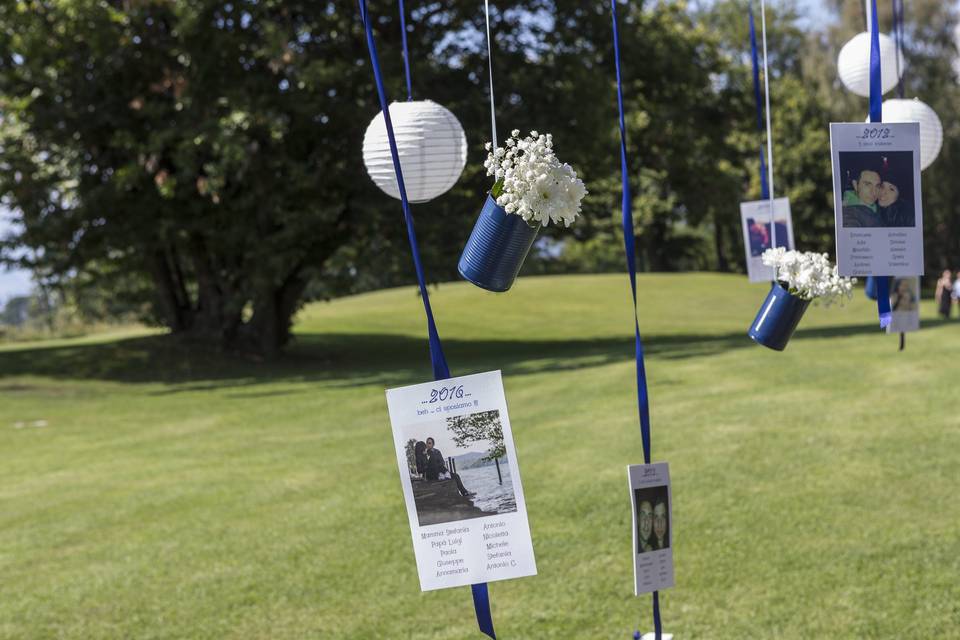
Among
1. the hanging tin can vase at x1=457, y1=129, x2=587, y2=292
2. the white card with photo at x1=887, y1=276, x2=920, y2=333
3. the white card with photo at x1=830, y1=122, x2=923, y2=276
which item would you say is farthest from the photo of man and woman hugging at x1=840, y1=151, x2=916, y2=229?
the white card with photo at x1=887, y1=276, x2=920, y2=333

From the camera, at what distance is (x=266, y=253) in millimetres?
16500

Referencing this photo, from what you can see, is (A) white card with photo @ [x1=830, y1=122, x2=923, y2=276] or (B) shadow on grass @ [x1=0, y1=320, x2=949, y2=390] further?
(B) shadow on grass @ [x1=0, y1=320, x2=949, y2=390]

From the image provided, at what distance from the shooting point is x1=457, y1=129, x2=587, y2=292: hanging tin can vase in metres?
2.09

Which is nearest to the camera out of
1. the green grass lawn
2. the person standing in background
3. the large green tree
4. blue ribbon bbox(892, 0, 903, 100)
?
blue ribbon bbox(892, 0, 903, 100)

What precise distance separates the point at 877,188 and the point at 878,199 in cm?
3

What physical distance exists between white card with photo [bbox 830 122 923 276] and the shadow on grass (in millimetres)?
12292

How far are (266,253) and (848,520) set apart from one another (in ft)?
38.9

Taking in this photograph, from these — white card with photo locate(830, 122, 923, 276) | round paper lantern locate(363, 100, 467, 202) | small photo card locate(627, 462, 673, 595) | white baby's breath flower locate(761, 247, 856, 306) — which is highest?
round paper lantern locate(363, 100, 467, 202)

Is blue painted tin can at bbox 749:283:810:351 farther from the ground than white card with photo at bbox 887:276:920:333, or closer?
farther from the ground

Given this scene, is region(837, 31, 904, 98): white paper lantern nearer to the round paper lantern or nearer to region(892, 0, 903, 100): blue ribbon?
region(892, 0, 903, 100): blue ribbon

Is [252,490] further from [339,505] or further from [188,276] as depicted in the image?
[188,276]

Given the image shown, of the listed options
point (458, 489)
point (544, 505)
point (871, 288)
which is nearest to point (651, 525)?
point (458, 489)

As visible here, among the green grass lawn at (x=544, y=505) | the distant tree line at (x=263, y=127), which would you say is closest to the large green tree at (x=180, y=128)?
the distant tree line at (x=263, y=127)

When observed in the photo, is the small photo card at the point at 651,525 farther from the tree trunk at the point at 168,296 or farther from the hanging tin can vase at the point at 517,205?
the tree trunk at the point at 168,296
